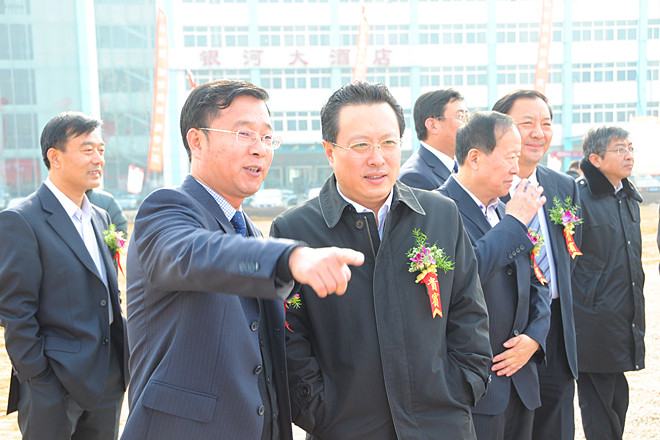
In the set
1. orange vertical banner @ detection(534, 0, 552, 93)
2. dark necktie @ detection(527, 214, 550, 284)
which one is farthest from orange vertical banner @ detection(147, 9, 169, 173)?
dark necktie @ detection(527, 214, 550, 284)

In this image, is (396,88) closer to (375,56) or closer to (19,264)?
(375,56)

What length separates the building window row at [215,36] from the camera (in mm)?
41812

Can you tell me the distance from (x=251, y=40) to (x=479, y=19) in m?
14.7

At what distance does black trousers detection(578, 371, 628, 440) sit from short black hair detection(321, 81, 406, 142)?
279cm

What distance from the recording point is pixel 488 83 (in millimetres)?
42344

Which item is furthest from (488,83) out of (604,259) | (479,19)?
(604,259)

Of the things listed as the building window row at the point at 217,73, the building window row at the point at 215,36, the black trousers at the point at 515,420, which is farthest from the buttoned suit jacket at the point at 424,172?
the building window row at the point at 215,36

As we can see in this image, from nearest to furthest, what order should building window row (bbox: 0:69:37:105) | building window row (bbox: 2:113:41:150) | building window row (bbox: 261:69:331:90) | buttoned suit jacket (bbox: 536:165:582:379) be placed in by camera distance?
buttoned suit jacket (bbox: 536:165:582:379) < building window row (bbox: 0:69:37:105) < building window row (bbox: 2:113:41:150) < building window row (bbox: 261:69:331:90)

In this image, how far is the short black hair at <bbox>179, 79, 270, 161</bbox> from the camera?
2.11 m

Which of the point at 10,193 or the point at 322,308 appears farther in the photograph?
the point at 10,193

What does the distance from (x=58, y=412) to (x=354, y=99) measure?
2.21 m

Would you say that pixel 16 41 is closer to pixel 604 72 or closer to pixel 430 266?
pixel 430 266

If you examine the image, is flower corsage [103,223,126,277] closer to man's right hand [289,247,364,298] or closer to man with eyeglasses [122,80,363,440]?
man with eyeglasses [122,80,363,440]

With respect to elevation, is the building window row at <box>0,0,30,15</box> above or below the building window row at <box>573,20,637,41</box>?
below
